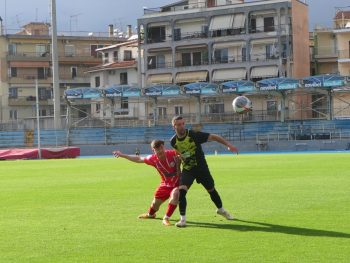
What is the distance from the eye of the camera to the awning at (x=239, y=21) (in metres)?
83.2

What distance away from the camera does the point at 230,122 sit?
2827 inches

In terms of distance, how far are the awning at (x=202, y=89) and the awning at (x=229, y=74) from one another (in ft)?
53.2

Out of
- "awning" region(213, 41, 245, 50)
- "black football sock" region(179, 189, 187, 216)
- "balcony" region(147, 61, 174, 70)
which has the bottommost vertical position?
"black football sock" region(179, 189, 187, 216)

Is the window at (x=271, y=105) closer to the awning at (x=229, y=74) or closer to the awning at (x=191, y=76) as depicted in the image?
the awning at (x=229, y=74)

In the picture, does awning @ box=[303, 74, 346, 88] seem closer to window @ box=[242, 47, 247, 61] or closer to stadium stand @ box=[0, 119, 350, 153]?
stadium stand @ box=[0, 119, 350, 153]

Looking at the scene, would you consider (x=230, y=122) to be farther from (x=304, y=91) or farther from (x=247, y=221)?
(x=247, y=221)

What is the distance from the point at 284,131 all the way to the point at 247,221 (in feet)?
170

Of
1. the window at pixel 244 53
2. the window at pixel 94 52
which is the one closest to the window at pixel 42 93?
the window at pixel 94 52

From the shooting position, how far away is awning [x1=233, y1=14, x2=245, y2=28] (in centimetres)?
8319

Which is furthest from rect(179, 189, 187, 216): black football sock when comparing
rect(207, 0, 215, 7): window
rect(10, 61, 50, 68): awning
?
rect(10, 61, 50, 68): awning

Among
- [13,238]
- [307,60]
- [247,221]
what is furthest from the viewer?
[307,60]

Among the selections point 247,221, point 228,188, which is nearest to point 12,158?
point 228,188

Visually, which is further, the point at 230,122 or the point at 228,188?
the point at 230,122

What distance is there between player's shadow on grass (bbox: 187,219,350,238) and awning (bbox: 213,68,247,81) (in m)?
69.1
